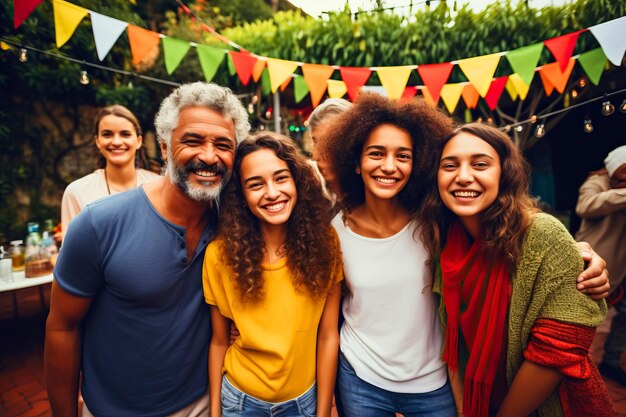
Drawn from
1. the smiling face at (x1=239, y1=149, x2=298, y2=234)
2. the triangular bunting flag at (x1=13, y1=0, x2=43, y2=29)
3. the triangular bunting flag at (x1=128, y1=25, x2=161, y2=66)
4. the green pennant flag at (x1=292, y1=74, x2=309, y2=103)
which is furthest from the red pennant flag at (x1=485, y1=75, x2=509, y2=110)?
the triangular bunting flag at (x1=13, y1=0, x2=43, y2=29)

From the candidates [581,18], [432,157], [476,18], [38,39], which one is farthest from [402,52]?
[38,39]

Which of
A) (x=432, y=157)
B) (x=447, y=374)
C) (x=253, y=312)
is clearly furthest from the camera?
(x=432, y=157)

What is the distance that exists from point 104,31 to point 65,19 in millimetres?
318

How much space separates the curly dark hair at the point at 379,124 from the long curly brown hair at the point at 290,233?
0.26 meters

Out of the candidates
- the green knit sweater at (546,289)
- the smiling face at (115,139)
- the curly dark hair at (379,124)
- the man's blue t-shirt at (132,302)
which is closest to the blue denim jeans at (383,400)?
the green knit sweater at (546,289)

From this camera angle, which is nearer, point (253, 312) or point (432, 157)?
point (253, 312)

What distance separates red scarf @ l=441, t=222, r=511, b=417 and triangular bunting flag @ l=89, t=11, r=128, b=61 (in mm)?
3680

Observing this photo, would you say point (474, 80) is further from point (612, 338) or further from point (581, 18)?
point (612, 338)

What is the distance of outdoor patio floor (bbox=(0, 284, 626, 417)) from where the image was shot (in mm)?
3002

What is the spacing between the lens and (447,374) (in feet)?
5.56

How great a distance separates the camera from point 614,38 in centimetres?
316

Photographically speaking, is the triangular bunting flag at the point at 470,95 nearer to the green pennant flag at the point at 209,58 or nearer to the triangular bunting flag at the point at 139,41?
the green pennant flag at the point at 209,58

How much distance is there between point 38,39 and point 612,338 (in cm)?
896

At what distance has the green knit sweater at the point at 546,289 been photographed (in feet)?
4.25
